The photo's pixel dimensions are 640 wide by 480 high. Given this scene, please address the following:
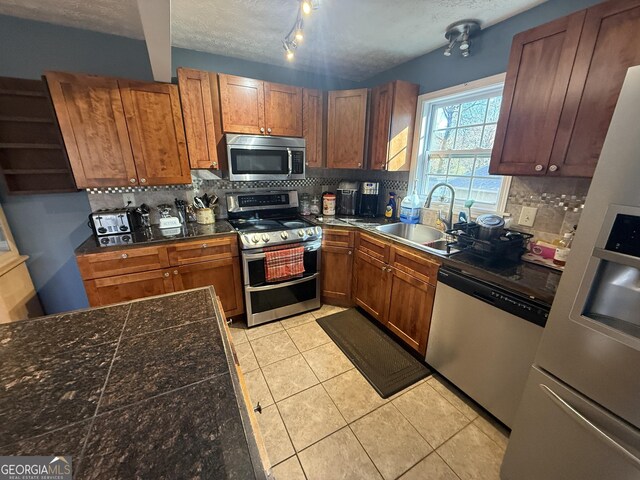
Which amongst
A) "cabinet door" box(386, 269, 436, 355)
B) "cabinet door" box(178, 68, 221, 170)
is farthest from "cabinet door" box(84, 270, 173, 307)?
"cabinet door" box(386, 269, 436, 355)

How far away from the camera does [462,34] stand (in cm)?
189

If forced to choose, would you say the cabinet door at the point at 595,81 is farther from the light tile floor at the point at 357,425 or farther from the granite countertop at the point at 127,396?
the granite countertop at the point at 127,396

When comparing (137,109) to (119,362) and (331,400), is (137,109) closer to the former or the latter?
(119,362)

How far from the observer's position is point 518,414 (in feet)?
3.97

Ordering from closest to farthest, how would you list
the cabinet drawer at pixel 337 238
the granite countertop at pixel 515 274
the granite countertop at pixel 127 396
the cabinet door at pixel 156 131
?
the granite countertop at pixel 127 396 < the granite countertop at pixel 515 274 < the cabinet door at pixel 156 131 < the cabinet drawer at pixel 337 238

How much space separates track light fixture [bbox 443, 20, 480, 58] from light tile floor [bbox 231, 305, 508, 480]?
8.27 feet

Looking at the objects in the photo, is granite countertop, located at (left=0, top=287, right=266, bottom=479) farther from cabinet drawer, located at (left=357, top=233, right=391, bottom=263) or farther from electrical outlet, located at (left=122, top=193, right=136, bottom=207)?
electrical outlet, located at (left=122, top=193, right=136, bottom=207)

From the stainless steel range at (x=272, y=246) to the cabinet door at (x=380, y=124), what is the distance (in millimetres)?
955

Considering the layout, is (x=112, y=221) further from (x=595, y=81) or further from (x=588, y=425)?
(x=595, y=81)

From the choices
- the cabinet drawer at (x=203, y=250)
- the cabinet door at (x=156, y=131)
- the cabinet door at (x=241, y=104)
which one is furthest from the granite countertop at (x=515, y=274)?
the cabinet door at (x=156, y=131)

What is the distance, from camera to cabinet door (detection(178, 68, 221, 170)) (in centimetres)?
214

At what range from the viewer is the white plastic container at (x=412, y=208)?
2559mm

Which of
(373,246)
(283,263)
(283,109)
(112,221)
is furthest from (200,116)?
(373,246)

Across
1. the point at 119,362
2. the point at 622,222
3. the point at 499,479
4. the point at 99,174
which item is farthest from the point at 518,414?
the point at 99,174
